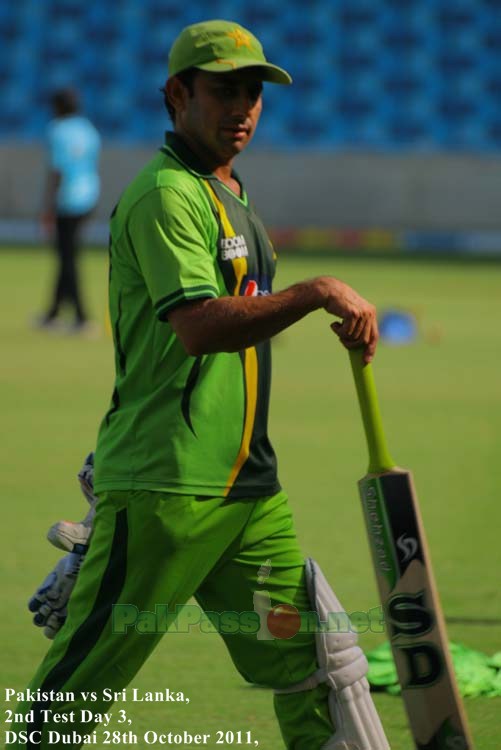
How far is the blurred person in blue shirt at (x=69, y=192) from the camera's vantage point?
54.6 ft

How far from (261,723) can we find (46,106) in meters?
29.8

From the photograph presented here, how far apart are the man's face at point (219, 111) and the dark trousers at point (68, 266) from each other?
1232 centimetres

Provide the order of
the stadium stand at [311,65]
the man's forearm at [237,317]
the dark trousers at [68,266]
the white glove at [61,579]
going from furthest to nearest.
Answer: the stadium stand at [311,65] < the dark trousers at [68,266] < the white glove at [61,579] < the man's forearm at [237,317]

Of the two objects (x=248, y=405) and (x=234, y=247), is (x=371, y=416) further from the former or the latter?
(x=234, y=247)

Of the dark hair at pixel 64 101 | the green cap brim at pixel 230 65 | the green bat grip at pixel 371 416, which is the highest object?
the dark hair at pixel 64 101

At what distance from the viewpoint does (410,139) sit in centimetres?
3341

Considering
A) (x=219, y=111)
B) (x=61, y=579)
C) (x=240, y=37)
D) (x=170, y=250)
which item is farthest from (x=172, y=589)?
(x=240, y=37)

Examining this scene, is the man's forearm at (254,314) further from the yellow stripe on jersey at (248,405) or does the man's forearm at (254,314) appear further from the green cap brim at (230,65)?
the green cap brim at (230,65)

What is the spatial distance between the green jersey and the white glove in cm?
28

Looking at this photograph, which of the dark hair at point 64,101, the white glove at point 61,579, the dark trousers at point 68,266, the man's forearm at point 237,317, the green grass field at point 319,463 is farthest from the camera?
the dark trousers at point 68,266

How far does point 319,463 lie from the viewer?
404 inches

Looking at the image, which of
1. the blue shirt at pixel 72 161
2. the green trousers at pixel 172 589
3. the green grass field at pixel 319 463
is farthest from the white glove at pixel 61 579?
the blue shirt at pixel 72 161

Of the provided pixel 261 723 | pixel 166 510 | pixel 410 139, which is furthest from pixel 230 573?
pixel 410 139

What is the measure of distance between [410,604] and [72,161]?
13236 mm
